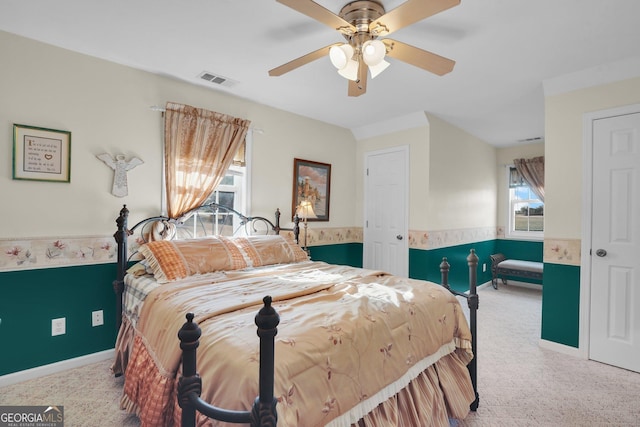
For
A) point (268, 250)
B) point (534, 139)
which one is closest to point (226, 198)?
point (268, 250)

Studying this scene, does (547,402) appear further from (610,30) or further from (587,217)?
(610,30)

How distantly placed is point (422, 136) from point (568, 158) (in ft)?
5.09

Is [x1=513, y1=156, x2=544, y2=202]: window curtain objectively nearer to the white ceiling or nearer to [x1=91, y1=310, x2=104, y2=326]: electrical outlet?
the white ceiling

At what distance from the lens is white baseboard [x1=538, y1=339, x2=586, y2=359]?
282 cm

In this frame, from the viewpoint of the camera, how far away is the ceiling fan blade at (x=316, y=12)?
1528 mm

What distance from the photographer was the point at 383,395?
1452 millimetres

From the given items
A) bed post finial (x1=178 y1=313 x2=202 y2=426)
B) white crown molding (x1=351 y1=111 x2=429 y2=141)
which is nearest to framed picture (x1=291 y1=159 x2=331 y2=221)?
white crown molding (x1=351 y1=111 x2=429 y2=141)

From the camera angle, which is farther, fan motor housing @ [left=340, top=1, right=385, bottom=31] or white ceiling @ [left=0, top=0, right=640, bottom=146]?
white ceiling @ [left=0, top=0, right=640, bottom=146]

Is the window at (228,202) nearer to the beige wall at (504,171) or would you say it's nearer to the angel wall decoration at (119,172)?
the angel wall decoration at (119,172)

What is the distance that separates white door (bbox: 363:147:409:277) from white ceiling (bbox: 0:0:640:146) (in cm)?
110

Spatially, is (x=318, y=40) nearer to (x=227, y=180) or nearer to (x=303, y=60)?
(x=303, y=60)

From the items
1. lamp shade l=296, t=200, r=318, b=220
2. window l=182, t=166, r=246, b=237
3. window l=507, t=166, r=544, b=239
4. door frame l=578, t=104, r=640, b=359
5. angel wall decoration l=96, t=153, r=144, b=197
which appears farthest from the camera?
window l=507, t=166, r=544, b=239

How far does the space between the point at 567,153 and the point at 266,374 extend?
3.37 metres

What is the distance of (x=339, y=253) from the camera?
14.9 feet
